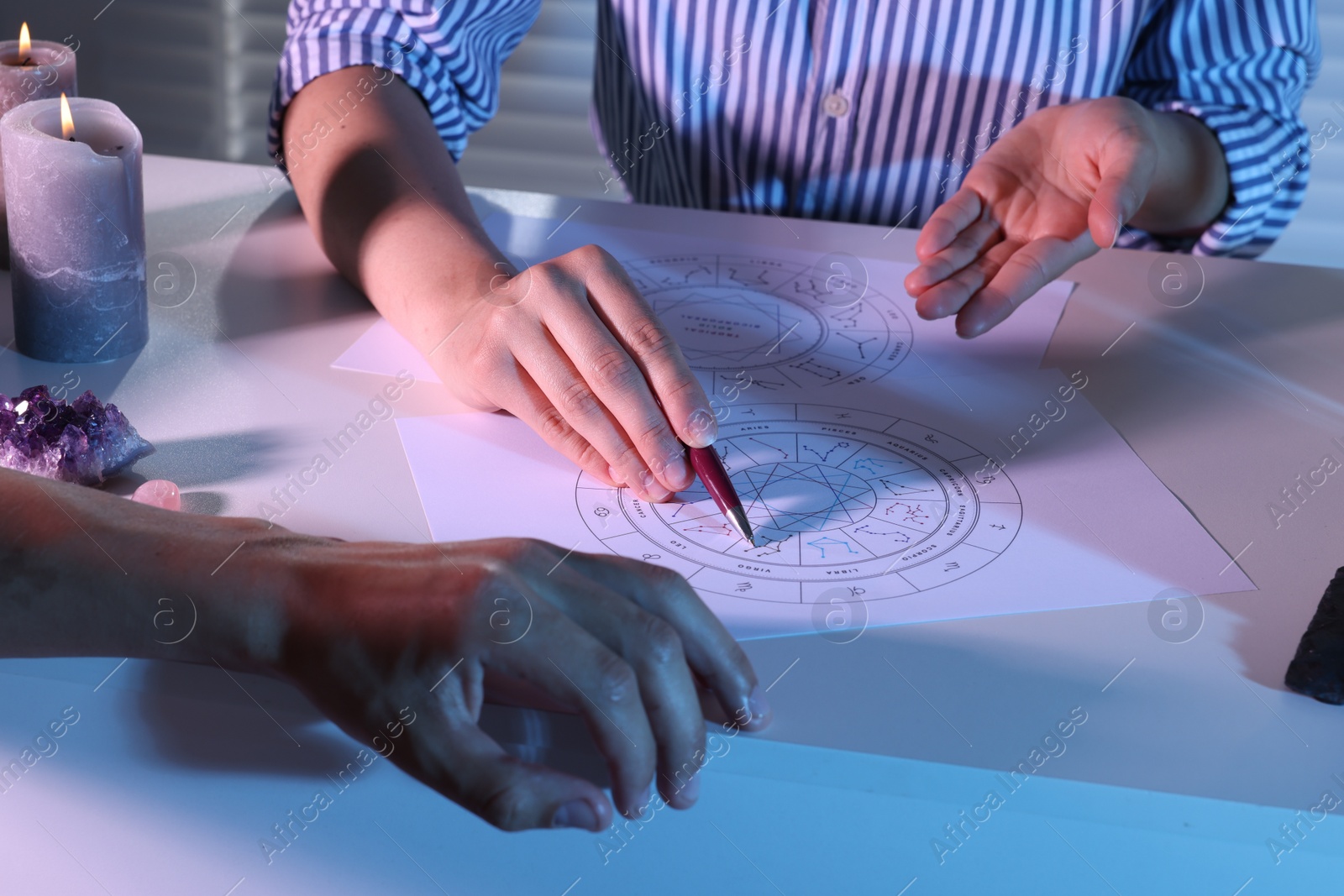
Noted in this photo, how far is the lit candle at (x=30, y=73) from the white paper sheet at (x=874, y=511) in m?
0.36

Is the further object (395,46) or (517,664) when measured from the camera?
(395,46)

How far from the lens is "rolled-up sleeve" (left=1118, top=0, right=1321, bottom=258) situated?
1046 millimetres

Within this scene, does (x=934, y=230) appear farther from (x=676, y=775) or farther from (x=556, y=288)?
(x=676, y=775)

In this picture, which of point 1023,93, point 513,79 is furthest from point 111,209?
Result: point 513,79

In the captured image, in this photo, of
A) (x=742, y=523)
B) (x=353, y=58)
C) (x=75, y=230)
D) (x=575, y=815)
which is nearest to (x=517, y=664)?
(x=575, y=815)

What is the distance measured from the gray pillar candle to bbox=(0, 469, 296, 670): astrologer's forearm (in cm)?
22

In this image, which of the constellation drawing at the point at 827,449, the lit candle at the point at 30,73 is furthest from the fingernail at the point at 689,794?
the lit candle at the point at 30,73

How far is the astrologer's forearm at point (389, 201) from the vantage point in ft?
2.68

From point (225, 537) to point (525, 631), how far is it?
0.18m

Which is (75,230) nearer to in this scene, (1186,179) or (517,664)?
(517,664)

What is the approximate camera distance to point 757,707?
515 millimetres

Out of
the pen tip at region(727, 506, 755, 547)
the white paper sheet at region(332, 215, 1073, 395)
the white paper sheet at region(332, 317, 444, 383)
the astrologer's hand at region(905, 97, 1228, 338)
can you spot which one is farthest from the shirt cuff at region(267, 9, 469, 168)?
the pen tip at region(727, 506, 755, 547)

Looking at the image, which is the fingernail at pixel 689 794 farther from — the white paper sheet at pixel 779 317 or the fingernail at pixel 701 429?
the white paper sheet at pixel 779 317

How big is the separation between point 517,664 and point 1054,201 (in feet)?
2.16
